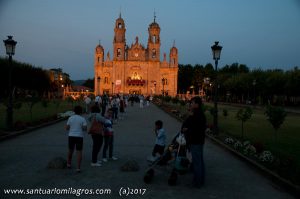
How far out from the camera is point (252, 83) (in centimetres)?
6569

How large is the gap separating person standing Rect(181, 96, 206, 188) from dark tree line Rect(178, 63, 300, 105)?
138 ft

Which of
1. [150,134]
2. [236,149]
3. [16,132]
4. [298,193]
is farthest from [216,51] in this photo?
[298,193]

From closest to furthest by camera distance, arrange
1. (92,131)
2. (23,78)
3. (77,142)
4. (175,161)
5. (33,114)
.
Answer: (175,161), (77,142), (92,131), (33,114), (23,78)

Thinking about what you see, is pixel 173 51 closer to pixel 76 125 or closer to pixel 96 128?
pixel 96 128

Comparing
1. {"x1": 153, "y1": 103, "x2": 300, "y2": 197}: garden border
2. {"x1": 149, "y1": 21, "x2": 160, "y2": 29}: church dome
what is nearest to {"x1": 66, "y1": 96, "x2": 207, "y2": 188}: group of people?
{"x1": 153, "y1": 103, "x2": 300, "y2": 197}: garden border

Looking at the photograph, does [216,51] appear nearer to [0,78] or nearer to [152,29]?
[0,78]

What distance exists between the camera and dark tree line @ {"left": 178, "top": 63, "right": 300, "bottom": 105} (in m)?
57.3

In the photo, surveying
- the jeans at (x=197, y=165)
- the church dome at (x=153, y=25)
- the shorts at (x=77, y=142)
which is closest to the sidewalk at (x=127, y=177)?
the jeans at (x=197, y=165)

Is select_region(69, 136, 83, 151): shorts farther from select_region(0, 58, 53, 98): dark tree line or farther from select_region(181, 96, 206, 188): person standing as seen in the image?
Result: select_region(0, 58, 53, 98): dark tree line

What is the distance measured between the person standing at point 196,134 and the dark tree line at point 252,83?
42080 mm

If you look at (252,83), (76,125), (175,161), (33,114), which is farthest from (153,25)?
(175,161)

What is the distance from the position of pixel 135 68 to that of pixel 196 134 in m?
89.7

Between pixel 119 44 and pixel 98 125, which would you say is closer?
pixel 98 125

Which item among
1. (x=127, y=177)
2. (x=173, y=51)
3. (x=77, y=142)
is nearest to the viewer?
(x=127, y=177)
